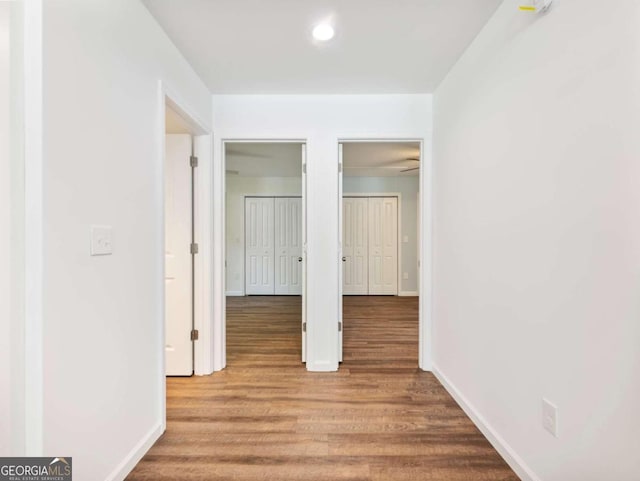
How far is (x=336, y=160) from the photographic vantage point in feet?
9.07

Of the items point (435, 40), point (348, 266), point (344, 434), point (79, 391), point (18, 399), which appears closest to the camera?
point (18, 399)

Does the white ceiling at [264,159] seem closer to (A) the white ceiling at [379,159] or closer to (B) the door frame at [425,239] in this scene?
(A) the white ceiling at [379,159]

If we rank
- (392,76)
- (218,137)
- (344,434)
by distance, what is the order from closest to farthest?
(344,434)
(392,76)
(218,137)

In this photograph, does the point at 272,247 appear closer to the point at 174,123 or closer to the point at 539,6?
the point at 174,123

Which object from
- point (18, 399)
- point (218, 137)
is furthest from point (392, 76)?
point (18, 399)

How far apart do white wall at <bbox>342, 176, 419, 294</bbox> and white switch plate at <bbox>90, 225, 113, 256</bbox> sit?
5011 millimetres

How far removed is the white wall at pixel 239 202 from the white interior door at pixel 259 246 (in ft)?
0.37

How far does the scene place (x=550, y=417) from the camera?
1351 millimetres

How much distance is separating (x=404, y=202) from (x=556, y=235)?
4.97 metres

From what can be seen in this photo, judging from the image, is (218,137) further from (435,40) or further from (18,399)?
(18,399)

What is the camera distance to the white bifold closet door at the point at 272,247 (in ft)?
20.4

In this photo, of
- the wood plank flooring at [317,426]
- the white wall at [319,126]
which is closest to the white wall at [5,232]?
the wood plank flooring at [317,426]

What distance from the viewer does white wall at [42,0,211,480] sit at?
1.15 m

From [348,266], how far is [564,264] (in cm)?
491
